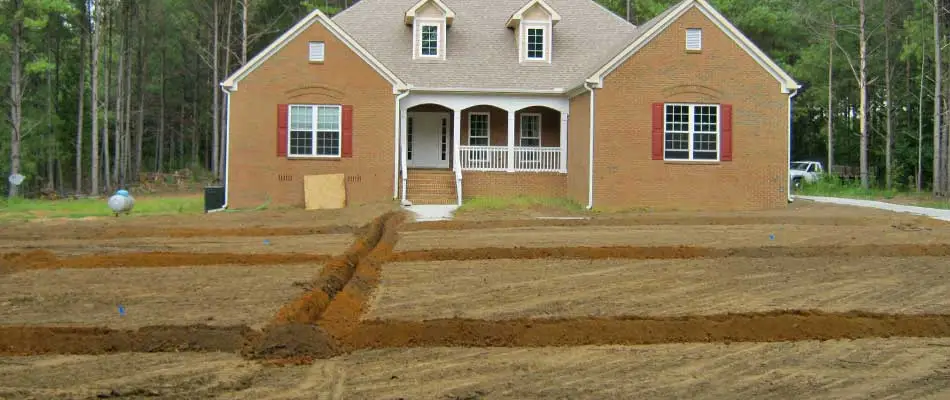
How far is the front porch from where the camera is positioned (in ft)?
80.2

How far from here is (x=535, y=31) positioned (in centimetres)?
2669

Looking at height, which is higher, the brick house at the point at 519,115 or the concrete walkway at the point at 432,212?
the brick house at the point at 519,115

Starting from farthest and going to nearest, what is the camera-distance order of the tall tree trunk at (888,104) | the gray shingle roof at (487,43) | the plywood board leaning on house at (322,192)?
the tall tree trunk at (888,104)
the gray shingle roof at (487,43)
the plywood board leaning on house at (322,192)

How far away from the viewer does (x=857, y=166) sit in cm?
4575

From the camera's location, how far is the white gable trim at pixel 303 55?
75.9 ft

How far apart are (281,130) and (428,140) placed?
18.1 feet

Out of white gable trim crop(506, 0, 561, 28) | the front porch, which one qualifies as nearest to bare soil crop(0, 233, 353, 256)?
the front porch

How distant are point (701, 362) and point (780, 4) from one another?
136 ft

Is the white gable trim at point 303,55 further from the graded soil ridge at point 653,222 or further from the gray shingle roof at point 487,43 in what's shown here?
the graded soil ridge at point 653,222

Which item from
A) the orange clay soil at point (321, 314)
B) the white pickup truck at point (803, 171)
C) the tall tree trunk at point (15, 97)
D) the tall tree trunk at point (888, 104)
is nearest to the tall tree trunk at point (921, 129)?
the tall tree trunk at point (888, 104)

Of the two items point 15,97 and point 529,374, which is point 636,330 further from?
point 15,97

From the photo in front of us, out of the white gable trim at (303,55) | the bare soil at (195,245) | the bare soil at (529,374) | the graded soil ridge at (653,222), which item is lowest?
the bare soil at (529,374)

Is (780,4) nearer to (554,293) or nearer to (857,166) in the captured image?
(857,166)

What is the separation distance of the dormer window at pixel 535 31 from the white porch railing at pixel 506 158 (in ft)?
10.1
